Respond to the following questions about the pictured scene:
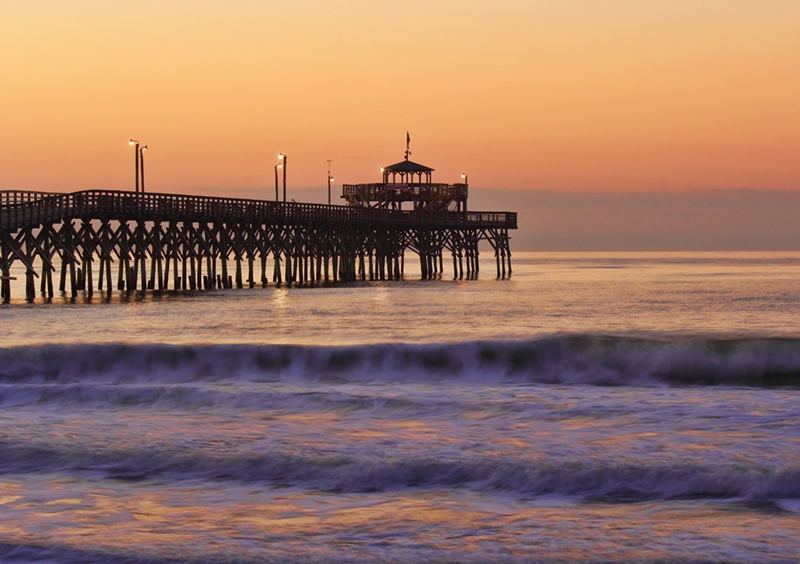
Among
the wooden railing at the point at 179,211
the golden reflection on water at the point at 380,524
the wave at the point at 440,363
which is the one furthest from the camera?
the wooden railing at the point at 179,211

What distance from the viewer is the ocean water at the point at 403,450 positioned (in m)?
7.71

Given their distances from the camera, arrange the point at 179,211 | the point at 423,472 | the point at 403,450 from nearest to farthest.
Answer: the point at 423,472 → the point at 403,450 → the point at 179,211

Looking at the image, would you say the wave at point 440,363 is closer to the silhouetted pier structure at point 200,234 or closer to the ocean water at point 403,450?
the ocean water at point 403,450

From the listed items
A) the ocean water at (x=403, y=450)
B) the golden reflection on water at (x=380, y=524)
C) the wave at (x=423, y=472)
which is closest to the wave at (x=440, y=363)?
the ocean water at (x=403, y=450)

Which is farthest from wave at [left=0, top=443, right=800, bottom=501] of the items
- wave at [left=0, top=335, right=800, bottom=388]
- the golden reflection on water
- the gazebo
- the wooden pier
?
the gazebo

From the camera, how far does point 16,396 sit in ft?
48.2

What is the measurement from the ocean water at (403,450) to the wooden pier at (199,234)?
1884cm

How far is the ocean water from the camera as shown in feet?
25.3

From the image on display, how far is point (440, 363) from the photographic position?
18625 mm

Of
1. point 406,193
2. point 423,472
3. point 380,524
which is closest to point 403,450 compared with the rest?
point 423,472

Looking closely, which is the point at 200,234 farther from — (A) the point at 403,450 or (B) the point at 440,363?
(A) the point at 403,450

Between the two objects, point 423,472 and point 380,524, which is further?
point 423,472

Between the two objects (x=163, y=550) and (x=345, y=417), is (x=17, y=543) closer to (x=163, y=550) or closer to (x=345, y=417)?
(x=163, y=550)

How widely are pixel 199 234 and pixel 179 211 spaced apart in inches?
109
